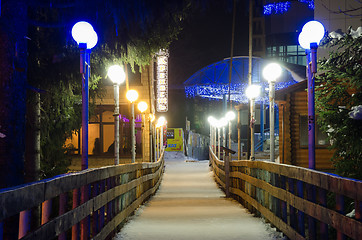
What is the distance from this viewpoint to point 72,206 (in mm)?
7199

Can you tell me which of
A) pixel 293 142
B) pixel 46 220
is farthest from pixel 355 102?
pixel 293 142

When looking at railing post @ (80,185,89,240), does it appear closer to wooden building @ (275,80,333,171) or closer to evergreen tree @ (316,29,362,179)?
evergreen tree @ (316,29,362,179)

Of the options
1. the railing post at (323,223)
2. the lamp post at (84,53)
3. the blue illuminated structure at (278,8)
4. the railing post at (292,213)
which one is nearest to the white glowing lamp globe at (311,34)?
the railing post at (292,213)

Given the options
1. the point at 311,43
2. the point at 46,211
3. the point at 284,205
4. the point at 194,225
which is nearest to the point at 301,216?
the point at 284,205

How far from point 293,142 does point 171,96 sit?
165 feet

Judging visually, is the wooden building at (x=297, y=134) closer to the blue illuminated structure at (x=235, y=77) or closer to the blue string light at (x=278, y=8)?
the blue illuminated structure at (x=235, y=77)

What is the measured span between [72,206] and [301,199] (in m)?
3.10

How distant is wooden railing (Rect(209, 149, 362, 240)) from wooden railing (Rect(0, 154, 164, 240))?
8.69 feet

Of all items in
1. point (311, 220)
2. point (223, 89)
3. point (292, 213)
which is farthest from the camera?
point (223, 89)

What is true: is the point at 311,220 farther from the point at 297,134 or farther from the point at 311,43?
the point at 297,134

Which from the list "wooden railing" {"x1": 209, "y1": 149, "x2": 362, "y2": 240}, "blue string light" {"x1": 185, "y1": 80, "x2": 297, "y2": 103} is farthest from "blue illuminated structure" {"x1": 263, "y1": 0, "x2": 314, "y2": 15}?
"wooden railing" {"x1": 209, "y1": 149, "x2": 362, "y2": 240}

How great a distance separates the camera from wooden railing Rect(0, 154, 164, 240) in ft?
12.3

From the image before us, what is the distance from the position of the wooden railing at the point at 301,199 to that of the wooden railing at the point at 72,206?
8.69 feet

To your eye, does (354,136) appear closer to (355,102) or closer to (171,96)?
(355,102)
